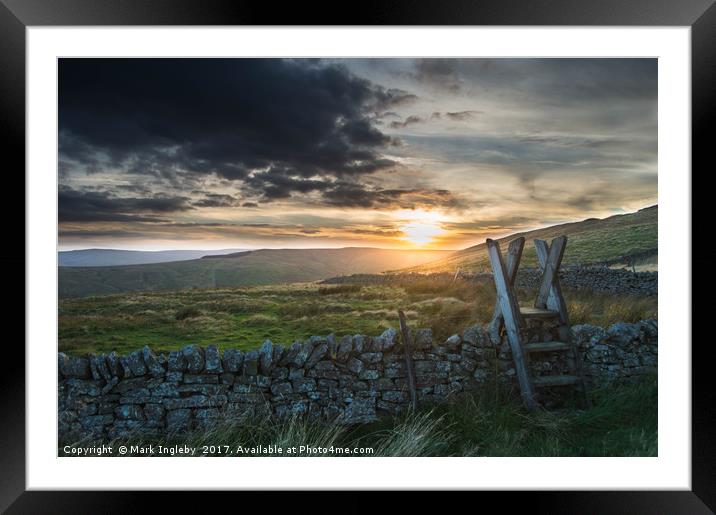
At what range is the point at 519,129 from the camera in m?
4.33

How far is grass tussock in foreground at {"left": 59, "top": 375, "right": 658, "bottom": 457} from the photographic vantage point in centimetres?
351

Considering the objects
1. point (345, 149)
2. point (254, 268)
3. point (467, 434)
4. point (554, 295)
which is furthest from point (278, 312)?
point (554, 295)

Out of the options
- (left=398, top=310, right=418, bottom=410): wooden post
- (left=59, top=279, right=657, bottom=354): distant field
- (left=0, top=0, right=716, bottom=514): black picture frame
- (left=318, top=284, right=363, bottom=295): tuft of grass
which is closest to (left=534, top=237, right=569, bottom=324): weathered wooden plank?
(left=59, top=279, right=657, bottom=354): distant field

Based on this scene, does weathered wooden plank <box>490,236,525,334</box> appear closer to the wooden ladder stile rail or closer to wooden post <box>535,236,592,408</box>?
the wooden ladder stile rail

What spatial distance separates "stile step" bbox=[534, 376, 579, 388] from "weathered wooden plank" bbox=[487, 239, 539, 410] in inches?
4.2

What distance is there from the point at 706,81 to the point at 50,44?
197 inches

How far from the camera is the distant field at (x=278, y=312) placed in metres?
4.26

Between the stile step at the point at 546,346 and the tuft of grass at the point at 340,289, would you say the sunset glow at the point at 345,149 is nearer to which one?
the tuft of grass at the point at 340,289

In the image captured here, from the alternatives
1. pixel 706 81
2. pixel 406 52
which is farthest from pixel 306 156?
pixel 706 81

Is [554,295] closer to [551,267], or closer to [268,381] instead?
[551,267]

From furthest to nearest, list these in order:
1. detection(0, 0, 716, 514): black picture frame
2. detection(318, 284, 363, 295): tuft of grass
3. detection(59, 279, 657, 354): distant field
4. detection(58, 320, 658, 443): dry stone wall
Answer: detection(318, 284, 363, 295): tuft of grass
detection(59, 279, 657, 354): distant field
detection(58, 320, 658, 443): dry stone wall
detection(0, 0, 716, 514): black picture frame

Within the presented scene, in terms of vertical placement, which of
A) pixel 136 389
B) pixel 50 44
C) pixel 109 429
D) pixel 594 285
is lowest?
pixel 109 429

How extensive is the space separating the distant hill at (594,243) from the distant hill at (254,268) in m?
0.39

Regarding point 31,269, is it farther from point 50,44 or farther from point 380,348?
point 380,348
